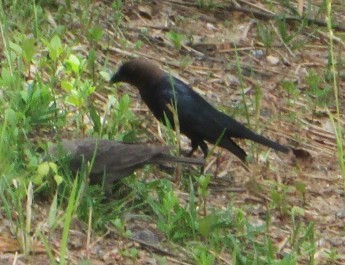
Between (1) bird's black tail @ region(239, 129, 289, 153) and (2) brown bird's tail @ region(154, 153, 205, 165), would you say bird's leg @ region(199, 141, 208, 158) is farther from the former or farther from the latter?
(2) brown bird's tail @ region(154, 153, 205, 165)

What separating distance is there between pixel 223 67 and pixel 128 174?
2.43m

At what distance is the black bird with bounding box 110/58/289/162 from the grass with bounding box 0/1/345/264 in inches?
5.1

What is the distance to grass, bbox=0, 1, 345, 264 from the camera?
4633 millimetres

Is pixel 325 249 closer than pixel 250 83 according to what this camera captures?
Yes

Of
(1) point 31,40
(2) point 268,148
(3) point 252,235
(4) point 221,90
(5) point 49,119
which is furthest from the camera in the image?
(4) point 221,90

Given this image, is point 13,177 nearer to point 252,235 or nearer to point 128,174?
point 128,174

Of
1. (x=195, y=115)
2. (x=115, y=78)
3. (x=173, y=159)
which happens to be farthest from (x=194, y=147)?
(x=173, y=159)

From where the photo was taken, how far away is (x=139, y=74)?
652 centimetres

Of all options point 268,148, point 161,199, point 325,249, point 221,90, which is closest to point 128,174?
point 161,199

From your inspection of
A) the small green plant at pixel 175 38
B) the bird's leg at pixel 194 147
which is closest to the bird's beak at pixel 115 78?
the bird's leg at pixel 194 147

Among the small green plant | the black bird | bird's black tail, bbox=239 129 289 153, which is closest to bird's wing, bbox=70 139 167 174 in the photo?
the black bird

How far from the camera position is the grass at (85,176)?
15.2ft

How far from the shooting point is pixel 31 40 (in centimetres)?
609

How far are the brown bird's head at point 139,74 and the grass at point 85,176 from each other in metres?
0.12
